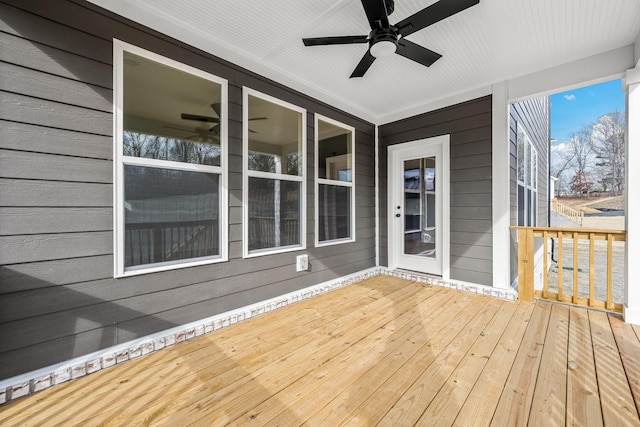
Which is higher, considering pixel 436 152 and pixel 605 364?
pixel 436 152

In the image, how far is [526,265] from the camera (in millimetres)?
3129

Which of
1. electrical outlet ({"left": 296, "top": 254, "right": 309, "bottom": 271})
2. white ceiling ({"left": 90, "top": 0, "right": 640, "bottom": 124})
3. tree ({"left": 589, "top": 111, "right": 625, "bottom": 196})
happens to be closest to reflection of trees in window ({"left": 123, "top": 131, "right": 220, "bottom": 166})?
white ceiling ({"left": 90, "top": 0, "right": 640, "bottom": 124})

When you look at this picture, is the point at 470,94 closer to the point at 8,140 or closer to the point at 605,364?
the point at 605,364

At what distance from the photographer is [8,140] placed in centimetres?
158

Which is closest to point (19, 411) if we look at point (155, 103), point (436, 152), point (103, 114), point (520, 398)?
A: point (103, 114)

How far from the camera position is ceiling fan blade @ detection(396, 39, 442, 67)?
6.84 ft

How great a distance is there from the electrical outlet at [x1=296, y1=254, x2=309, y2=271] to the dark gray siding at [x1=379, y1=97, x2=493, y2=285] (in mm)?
2009

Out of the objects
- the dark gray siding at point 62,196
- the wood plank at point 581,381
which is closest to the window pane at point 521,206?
the wood plank at point 581,381

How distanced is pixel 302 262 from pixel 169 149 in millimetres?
1839

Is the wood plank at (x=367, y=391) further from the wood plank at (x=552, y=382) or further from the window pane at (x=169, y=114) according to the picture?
the window pane at (x=169, y=114)

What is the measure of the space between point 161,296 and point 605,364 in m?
3.31

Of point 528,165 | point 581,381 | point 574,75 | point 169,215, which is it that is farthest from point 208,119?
point 528,165

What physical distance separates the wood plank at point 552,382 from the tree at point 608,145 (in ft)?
11.6

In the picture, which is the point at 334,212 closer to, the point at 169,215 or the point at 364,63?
the point at 364,63
